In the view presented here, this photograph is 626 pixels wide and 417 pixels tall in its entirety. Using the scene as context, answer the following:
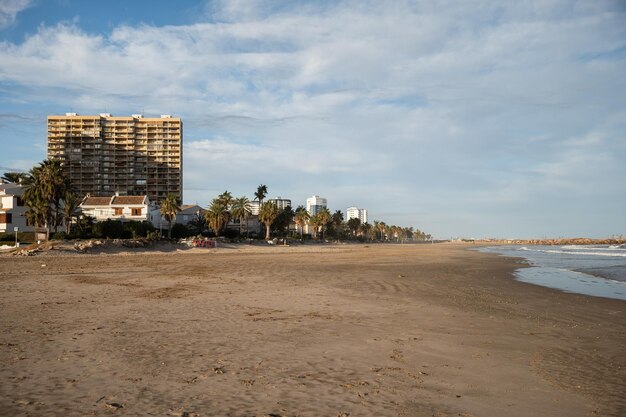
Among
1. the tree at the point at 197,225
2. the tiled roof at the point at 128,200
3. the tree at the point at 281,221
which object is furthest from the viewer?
the tree at the point at 281,221

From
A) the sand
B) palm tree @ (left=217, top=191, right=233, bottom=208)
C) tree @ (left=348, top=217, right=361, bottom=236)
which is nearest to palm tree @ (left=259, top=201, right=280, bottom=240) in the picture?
palm tree @ (left=217, top=191, right=233, bottom=208)

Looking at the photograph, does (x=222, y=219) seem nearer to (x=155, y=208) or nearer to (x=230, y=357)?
(x=155, y=208)

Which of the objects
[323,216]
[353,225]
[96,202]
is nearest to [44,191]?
[96,202]

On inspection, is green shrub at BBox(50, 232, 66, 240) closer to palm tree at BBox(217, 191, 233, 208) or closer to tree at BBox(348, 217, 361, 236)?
palm tree at BBox(217, 191, 233, 208)

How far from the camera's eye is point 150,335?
9828mm

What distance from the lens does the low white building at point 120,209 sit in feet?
273

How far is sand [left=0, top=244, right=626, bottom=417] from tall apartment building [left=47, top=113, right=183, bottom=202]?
470ft

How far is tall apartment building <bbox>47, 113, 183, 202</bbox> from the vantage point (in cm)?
15150

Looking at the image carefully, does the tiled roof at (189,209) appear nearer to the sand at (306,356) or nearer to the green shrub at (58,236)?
the green shrub at (58,236)

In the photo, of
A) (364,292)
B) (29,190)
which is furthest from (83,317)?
(29,190)

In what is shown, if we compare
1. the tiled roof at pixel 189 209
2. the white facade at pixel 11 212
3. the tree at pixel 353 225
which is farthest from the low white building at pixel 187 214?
the tree at pixel 353 225

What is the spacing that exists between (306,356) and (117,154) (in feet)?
524

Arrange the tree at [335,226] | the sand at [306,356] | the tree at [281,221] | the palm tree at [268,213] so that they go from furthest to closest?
the tree at [335,226] < the tree at [281,221] < the palm tree at [268,213] < the sand at [306,356]

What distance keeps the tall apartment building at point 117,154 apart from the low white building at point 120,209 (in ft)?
217
